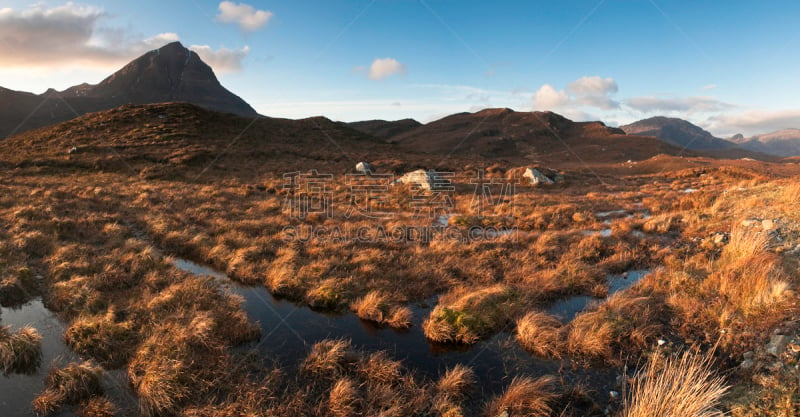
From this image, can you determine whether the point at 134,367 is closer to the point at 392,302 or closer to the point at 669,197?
the point at 392,302

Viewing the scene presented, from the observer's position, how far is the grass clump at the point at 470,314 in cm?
762

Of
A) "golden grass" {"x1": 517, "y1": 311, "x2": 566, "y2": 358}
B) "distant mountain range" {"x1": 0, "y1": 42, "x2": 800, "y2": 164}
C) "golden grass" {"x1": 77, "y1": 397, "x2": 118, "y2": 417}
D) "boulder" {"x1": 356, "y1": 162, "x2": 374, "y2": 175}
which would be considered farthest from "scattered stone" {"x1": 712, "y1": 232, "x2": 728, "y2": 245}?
"distant mountain range" {"x1": 0, "y1": 42, "x2": 800, "y2": 164}

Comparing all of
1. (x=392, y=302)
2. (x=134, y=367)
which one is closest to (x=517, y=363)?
(x=392, y=302)

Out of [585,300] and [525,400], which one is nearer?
[525,400]

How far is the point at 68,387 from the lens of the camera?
18.3 ft

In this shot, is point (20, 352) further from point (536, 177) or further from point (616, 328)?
point (536, 177)

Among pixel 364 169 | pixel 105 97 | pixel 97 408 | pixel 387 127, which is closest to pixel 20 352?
pixel 97 408

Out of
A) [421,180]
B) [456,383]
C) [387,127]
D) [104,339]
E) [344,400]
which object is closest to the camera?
[344,400]

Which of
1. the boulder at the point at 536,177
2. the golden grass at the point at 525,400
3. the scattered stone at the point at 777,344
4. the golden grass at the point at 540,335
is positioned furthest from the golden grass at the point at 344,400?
the boulder at the point at 536,177

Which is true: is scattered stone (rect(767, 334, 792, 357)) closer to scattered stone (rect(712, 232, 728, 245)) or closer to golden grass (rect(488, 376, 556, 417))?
golden grass (rect(488, 376, 556, 417))

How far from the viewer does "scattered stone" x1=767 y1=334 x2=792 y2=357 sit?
579cm

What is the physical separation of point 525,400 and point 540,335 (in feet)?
6.74

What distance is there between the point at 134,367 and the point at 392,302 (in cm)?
→ 561

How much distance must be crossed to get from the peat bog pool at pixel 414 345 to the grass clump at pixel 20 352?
12.7 feet
